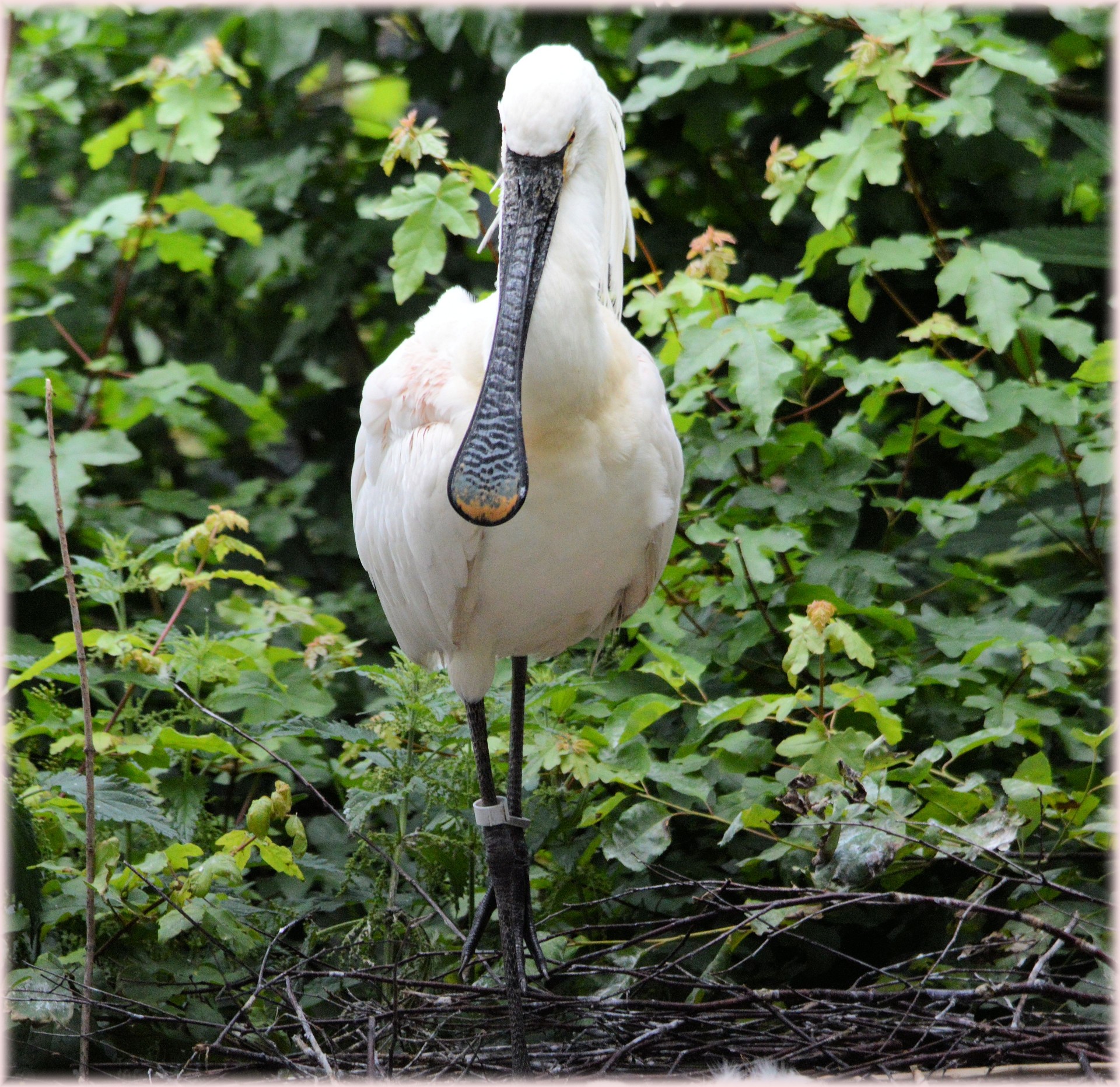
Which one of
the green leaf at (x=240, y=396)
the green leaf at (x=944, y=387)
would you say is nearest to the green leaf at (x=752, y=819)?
the green leaf at (x=944, y=387)

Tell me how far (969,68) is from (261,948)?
304 cm

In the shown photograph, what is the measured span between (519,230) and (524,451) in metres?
0.43

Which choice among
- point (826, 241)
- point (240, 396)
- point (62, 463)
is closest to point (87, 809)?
point (62, 463)

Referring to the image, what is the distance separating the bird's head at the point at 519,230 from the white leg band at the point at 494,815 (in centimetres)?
95

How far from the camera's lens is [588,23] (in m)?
4.44

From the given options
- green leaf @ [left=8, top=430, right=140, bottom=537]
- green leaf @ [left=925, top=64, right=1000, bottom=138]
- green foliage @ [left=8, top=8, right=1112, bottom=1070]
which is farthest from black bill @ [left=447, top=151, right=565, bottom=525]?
green leaf @ [left=8, top=430, right=140, bottom=537]

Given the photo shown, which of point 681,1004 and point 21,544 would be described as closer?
point 681,1004

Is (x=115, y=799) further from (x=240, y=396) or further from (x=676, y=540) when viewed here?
(x=240, y=396)

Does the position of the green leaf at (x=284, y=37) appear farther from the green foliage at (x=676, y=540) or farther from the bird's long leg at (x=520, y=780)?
the bird's long leg at (x=520, y=780)

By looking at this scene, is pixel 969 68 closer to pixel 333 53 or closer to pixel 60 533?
pixel 333 53

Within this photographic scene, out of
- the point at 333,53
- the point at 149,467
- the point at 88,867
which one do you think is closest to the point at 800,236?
the point at 333,53

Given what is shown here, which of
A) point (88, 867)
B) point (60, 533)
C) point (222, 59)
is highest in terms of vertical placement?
point (222, 59)

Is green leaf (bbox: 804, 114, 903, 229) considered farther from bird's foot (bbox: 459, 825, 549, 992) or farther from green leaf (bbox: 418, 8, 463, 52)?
bird's foot (bbox: 459, 825, 549, 992)

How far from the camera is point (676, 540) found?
12.3 feet
